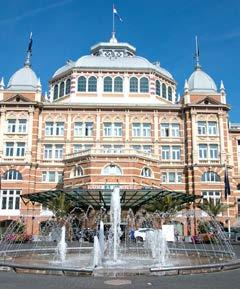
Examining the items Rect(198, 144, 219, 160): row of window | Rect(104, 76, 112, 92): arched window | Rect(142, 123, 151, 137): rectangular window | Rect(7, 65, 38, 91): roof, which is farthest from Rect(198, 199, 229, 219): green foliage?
Rect(7, 65, 38, 91): roof

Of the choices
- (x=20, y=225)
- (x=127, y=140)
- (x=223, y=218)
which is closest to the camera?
(x=20, y=225)

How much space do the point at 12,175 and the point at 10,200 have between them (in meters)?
3.01

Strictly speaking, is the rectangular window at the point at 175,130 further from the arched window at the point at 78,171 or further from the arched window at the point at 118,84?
the arched window at the point at 78,171

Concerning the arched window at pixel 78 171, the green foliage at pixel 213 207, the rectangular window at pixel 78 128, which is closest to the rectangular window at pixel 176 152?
the green foliage at pixel 213 207

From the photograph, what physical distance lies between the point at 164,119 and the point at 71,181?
576 inches

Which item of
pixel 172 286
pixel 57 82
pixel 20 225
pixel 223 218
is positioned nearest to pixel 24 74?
pixel 57 82

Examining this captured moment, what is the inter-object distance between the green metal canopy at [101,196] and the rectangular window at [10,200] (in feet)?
22.3

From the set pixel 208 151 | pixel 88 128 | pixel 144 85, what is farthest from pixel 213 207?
pixel 144 85

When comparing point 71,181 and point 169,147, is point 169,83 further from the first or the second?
point 71,181

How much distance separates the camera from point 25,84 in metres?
51.8

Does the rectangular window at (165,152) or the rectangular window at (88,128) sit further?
the rectangular window at (88,128)

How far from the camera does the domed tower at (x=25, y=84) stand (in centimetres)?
4922

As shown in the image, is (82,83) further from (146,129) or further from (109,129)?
(146,129)

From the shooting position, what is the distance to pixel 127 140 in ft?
160
